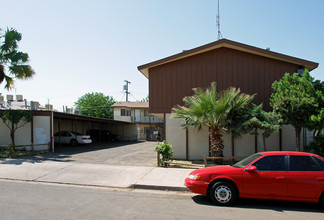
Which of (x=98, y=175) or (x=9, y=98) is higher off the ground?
(x=9, y=98)

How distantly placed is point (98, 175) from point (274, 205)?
614 cm

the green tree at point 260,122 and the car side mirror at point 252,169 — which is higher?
the green tree at point 260,122

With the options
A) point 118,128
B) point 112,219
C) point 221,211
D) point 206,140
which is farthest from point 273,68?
point 118,128

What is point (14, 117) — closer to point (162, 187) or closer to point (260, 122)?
point (162, 187)

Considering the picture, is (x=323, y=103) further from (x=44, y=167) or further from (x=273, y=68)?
(x=44, y=167)

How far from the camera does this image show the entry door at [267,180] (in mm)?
5621

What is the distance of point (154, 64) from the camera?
43.3 ft

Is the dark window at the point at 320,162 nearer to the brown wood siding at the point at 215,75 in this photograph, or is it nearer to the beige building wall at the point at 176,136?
the brown wood siding at the point at 215,75

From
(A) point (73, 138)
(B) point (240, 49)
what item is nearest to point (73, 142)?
(A) point (73, 138)

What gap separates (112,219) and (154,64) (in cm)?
965

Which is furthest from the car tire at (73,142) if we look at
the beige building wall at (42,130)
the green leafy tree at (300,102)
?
the green leafy tree at (300,102)

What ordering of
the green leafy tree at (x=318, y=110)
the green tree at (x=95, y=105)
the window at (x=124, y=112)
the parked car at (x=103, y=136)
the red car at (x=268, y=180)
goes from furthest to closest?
the green tree at (x=95, y=105) < the window at (x=124, y=112) < the parked car at (x=103, y=136) < the green leafy tree at (x=318, y=110) < the red car at (x=268, y=180)

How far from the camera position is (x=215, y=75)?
A: 12.8 meters

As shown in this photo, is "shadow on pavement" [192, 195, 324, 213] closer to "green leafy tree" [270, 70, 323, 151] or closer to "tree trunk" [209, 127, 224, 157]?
"green leafy tree" [270, 70, 323, 151]
